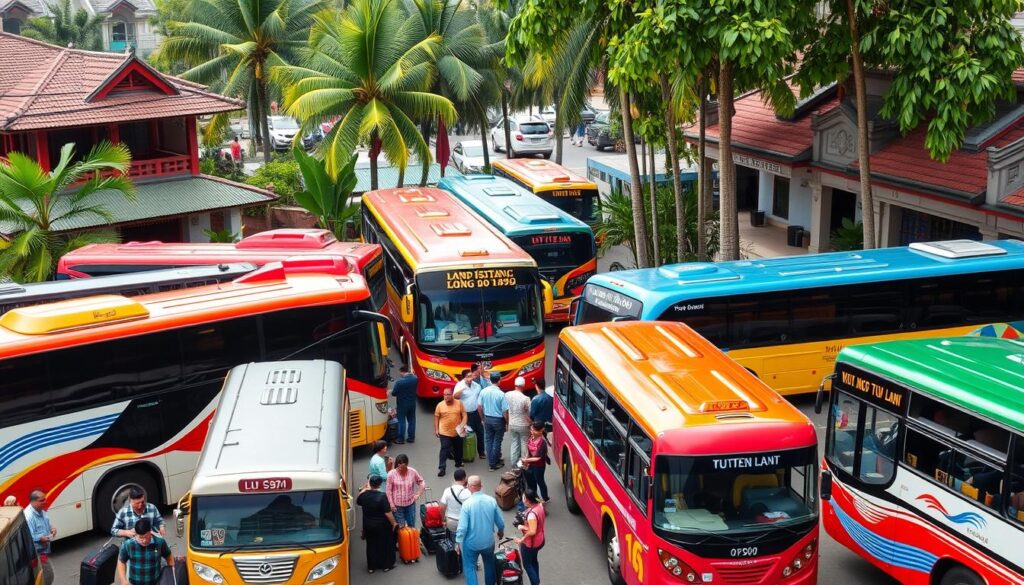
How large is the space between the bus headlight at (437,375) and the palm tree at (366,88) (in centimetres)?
1164

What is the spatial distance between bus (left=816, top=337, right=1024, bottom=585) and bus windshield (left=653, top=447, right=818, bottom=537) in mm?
628

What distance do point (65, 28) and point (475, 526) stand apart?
66472mm

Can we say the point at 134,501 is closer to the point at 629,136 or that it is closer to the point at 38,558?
the point at 38,558

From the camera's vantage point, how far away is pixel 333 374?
14352 mm

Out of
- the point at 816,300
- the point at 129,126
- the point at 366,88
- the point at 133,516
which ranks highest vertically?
the point at 366,88

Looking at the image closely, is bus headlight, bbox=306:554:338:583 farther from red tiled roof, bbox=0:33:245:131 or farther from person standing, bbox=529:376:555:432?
red tiled roof, bbox=0:33:245:131

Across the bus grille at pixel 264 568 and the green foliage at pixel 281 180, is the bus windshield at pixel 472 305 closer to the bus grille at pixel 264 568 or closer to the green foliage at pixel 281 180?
the bus grille at pixel 264 568

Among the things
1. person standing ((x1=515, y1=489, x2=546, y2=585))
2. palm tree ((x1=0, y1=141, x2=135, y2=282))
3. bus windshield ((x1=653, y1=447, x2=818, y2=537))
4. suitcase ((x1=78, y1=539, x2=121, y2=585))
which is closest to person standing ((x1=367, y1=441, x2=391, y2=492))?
person standing ((x1=515, y1=489, x2=546, y2=585))

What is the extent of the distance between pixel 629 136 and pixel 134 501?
15952mm

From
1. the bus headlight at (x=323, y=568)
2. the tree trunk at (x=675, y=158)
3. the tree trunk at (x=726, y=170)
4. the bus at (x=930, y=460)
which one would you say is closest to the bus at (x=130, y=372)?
the bus headlight at (x=323, y=568)

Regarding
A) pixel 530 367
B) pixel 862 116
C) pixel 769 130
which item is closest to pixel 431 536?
pixel 530 367

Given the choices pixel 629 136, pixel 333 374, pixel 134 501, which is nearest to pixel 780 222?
pixel 629 136

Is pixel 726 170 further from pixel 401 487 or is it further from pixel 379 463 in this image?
pixel 401 487

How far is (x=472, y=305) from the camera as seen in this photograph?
19.2m
